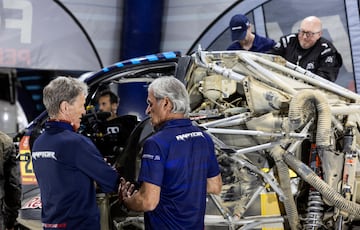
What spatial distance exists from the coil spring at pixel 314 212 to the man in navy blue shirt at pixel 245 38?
2112mm

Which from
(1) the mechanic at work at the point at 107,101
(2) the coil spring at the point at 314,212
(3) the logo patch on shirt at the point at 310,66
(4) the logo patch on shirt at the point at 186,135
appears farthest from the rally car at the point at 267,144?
(1) the mechanic at work at the point at 107,101

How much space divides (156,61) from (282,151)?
1250 millimetres

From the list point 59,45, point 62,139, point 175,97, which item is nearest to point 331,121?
point 175,97

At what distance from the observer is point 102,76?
4738mm

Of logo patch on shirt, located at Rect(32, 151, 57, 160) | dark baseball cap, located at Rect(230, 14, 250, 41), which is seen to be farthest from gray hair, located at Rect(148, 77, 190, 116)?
dark baseball cap, located at Rect(230, 14, 250, 41)

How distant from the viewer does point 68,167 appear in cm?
294

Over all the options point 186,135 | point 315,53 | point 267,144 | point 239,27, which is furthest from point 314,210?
point 239,27

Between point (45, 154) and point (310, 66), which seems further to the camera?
point (310, 66)

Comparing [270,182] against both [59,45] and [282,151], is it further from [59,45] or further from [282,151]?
[59,45]

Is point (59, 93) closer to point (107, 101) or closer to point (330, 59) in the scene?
point (330, 59)

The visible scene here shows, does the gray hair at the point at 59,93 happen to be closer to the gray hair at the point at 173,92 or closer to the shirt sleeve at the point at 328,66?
the gray hair at the point at 173,92

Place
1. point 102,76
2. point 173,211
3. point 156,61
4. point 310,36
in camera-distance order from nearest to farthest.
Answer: point 173,211, point 156,61, point 102,76, point 310,36

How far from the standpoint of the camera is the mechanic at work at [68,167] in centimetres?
293

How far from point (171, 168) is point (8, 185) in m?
1.97
